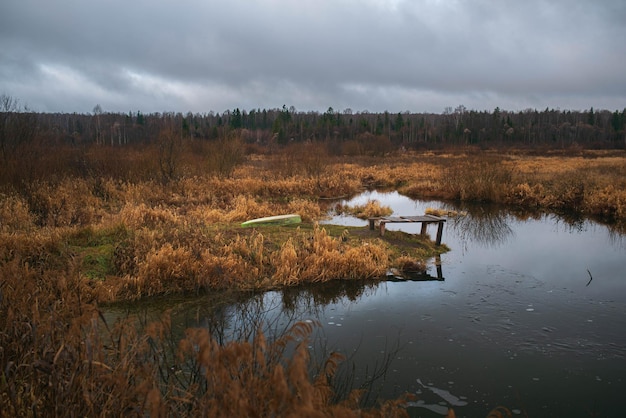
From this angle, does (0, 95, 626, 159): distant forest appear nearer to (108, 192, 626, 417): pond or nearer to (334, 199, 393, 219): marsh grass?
(334, 199, 393, 219): marsh grass

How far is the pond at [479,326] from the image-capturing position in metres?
5.13

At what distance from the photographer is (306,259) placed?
30.8 ft

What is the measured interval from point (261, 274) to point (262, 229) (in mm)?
3171

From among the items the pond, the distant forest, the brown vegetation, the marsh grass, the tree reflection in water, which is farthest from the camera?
the distant forest

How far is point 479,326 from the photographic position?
275 inches

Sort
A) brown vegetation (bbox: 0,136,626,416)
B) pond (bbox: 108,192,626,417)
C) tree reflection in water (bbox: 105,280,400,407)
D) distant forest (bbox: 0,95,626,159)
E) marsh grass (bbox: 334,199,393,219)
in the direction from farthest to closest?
distant forest (bbox: 0,95,626,159) < marsh grass (bbox: 334,199,393,219) < tree reflection in water (bbox: 105,280,400,407) < pond (bbox: 108,192,626,417) < brown vegetation (bbox: 0,136,626,416)

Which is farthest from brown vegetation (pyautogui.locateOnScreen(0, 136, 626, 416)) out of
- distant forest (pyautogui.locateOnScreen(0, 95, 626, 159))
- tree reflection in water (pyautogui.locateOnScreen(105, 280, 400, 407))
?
distant forest (pyautogui.locateOnScreen(0, 95, 626, 159))

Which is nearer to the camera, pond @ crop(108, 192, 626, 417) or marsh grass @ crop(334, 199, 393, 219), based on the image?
pond @ crop(108, 192, 626, 417)

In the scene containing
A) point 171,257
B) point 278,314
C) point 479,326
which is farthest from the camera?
point 171,257

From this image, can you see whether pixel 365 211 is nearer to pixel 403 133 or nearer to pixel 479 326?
A: pixel 479 326

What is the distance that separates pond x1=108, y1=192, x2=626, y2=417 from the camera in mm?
5129

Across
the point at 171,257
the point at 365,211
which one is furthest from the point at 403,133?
the point at 171,257

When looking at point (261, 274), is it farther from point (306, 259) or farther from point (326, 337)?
point (326, 337)

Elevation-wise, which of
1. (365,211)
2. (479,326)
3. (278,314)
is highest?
(365,211)
